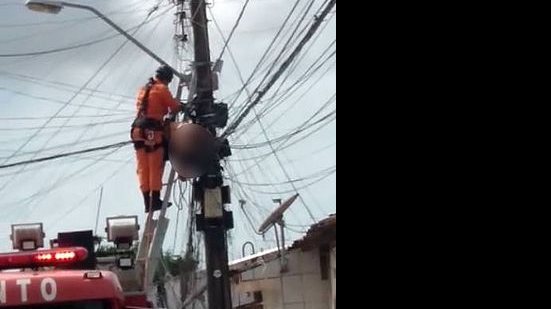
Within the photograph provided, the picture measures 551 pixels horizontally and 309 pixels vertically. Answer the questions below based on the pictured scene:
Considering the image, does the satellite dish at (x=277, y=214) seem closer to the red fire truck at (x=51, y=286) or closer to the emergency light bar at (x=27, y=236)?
the emergency light bar at (x=27, y=236)

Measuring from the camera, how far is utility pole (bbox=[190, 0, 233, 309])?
1588 cm

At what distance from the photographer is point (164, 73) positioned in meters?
14.7

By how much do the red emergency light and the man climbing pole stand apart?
575 cm

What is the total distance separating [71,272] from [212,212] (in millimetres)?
8046

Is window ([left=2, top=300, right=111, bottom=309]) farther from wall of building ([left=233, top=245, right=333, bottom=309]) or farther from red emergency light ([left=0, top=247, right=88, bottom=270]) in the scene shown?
wall of building ([left=233, top=245, right=333, bottom=309])

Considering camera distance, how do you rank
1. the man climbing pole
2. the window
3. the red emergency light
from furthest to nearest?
the man climbing pole < the red emergency light < the window

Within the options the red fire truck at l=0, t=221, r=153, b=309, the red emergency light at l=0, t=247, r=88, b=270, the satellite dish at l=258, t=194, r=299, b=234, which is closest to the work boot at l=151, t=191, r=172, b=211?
the red emergency light at l=0, t=247, r=88, b=270

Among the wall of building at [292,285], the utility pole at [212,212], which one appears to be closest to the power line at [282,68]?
the utility pole at [212,212]

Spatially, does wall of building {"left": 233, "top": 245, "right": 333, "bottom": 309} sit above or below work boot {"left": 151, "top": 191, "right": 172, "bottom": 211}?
below

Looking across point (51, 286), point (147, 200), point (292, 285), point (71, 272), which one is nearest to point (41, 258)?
point (71, 272)
